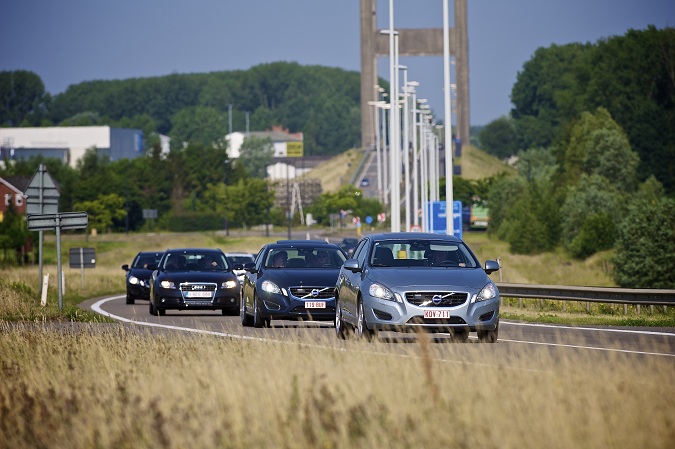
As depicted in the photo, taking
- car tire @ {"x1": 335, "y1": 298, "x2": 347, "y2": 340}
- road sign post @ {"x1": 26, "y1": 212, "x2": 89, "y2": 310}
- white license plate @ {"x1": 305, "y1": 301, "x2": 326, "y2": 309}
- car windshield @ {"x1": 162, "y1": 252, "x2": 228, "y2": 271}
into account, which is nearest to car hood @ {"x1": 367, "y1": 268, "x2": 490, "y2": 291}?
car tire @ {"x1": 335, "y1": 298, "x2": 347, "y2": 340}

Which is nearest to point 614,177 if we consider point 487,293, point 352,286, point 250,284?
point 250,284

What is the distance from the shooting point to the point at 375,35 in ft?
581

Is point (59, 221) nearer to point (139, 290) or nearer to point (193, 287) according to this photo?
point (193, 287)

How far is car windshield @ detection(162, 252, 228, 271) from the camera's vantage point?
32.4 m

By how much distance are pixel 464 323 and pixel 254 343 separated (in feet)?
11.6

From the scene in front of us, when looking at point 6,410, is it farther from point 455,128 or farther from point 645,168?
point 455,128

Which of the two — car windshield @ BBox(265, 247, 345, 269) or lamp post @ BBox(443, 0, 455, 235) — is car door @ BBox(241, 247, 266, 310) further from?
lamp post @ BBox(443, 0, 455, 235)

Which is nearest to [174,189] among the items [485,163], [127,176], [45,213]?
[127,176]

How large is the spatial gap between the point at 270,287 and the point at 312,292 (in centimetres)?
72

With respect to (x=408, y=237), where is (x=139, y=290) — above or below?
below

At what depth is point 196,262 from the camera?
32.9m

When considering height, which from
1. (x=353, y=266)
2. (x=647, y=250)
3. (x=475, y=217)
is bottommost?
(x=475, y=217)

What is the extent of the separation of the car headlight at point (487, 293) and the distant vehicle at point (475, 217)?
12736 centimetres

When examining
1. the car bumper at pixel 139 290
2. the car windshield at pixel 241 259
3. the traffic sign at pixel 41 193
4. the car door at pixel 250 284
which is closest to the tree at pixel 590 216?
the car windshield at pixel 241 259
